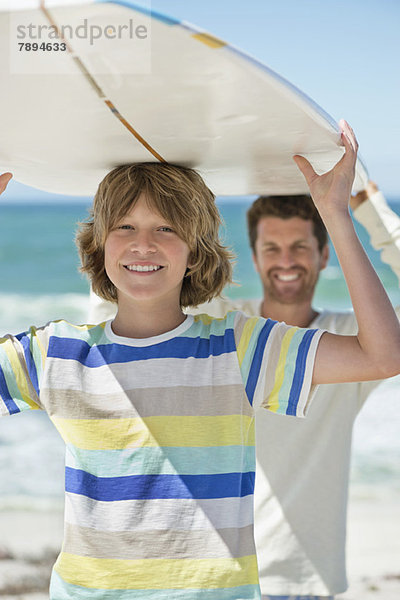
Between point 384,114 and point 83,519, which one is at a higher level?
point 384,114

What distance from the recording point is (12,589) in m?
4.46

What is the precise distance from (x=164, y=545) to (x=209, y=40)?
3.62 ft

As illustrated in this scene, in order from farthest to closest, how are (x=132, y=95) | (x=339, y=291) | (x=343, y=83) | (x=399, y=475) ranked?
(x=343, y=83)
(x=339, y=291)
(x=399, y=475)
(x=132, y=95)

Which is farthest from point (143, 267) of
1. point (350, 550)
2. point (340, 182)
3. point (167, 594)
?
point (350, 550)

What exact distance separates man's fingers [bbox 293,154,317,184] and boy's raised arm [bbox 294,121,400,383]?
67 mm

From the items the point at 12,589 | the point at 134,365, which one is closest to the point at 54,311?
the point at 12,589

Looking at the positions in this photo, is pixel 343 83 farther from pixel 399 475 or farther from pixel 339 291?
pixel 399 475

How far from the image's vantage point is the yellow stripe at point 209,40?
4.26 feet

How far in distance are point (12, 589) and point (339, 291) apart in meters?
14.1

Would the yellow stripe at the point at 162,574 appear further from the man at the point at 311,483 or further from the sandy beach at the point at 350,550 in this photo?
the sandy beach at the point at 350,550

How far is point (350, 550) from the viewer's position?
5746mm

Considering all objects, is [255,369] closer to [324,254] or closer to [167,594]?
[167,594]

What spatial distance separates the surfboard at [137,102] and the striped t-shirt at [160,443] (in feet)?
1.55

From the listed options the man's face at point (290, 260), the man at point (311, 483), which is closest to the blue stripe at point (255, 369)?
the man at point (311, 483)
